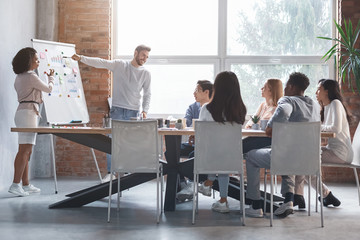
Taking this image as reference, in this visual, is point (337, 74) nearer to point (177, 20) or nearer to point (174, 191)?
point (177, 20)

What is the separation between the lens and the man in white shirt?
601cm

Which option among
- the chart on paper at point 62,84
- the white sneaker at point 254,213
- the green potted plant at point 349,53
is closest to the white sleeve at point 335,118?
the white sneaker at point 254,213

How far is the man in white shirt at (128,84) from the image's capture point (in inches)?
237

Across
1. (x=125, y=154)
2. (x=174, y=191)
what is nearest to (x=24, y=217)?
(x=125, y=154)

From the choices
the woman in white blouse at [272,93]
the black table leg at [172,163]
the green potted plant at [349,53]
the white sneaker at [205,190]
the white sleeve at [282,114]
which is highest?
the green potted plant at [349,53]

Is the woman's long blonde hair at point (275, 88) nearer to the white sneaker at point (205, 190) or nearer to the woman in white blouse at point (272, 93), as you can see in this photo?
the woman in white blouse at point (272, 93)

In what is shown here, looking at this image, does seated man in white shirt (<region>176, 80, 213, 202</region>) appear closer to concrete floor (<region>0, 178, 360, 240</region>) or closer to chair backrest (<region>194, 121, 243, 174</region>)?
concrete floor (<region>0, 178, 360, 240</region>)

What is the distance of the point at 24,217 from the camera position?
168 inches

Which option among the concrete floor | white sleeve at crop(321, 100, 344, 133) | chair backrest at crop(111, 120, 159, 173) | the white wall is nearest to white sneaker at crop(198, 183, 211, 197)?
the concrete floor

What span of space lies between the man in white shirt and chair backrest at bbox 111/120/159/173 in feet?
5.88

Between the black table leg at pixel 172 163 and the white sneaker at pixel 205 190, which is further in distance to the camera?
the white sneaker at pixel 205 190

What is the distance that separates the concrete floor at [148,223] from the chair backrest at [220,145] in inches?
18.6

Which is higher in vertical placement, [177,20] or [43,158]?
[177,20]

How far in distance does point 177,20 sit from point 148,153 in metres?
3.48
